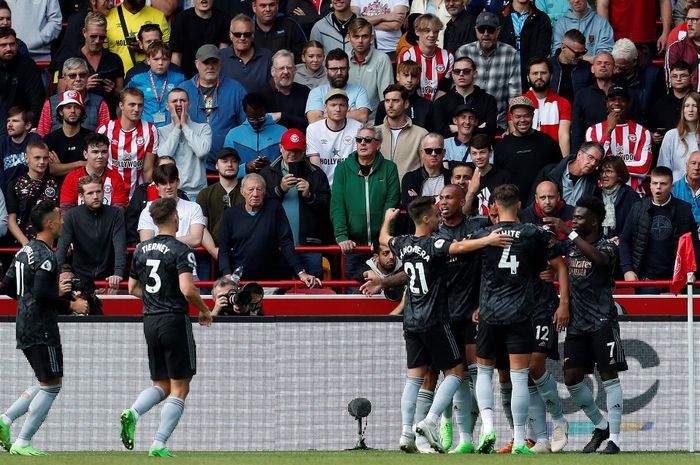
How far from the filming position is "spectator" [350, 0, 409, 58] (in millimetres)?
19531

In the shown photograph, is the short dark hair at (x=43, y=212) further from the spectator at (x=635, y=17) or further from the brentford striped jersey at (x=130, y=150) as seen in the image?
the spectator at (x=635, y=17)

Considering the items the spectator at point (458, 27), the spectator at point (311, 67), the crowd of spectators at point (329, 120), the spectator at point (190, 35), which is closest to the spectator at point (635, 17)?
the crowd of spectators at point (329, 120)

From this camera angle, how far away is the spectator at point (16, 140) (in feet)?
56.6

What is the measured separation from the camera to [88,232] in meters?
15.7

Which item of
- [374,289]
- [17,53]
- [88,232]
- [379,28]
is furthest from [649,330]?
[17,53]

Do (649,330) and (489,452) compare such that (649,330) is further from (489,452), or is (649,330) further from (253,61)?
(253,61)

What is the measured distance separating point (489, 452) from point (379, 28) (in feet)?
28.1

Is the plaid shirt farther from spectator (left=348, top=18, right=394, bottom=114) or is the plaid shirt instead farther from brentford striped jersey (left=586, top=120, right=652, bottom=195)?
brentford striped jersey (left=586, top=120, right=652, bottom=195)

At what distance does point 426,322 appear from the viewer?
12.4 m

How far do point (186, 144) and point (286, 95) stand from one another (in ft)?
5.42

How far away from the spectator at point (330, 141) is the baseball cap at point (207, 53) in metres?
1.53

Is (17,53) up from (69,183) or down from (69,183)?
up

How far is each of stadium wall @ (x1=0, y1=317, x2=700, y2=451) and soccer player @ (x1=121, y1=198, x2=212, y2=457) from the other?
214 centimetres

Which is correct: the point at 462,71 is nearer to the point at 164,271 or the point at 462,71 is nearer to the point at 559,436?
the point at 559,436
